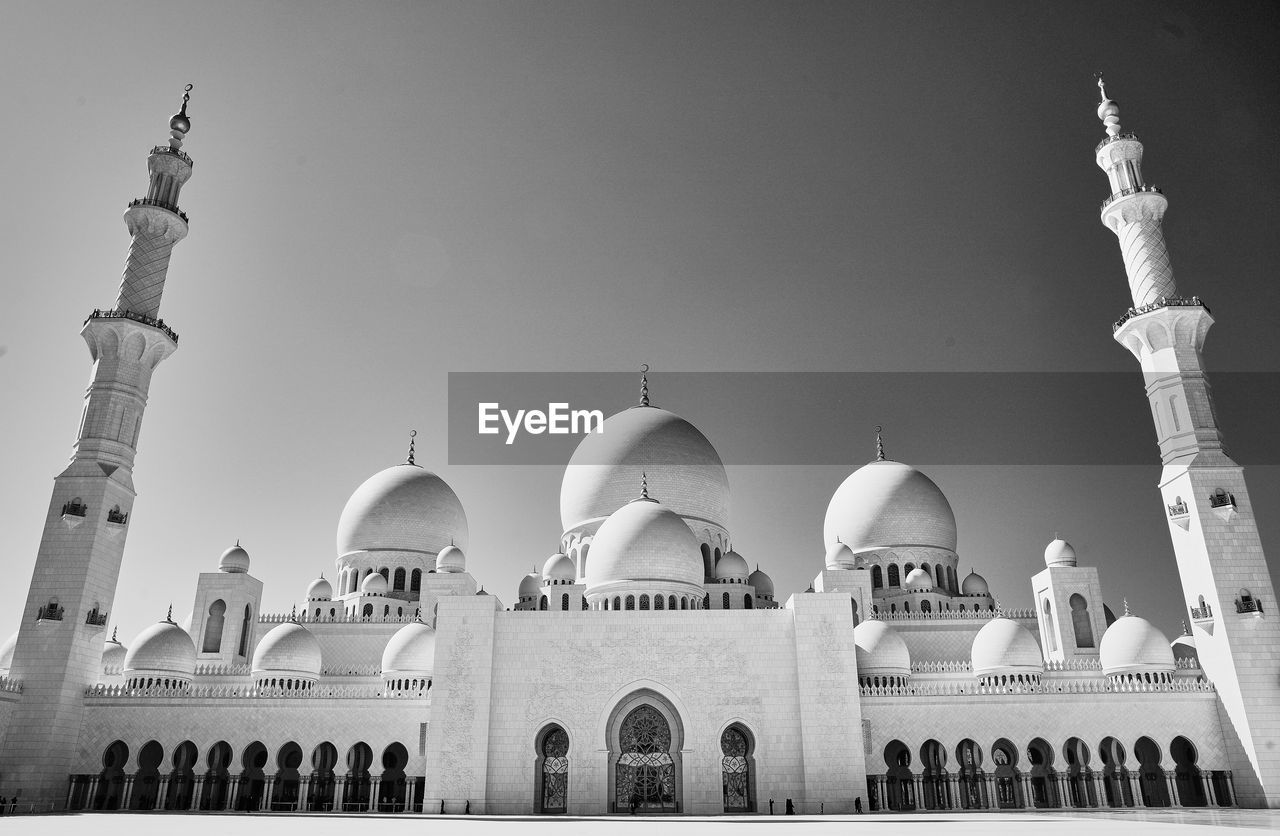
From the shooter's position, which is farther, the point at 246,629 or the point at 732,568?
the point at 246,629

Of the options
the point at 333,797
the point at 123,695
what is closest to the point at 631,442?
the point at 333,797

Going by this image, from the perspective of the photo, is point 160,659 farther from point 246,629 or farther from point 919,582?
point 919,582

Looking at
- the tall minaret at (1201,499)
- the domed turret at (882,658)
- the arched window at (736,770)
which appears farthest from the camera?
the domed turret at (882,658)

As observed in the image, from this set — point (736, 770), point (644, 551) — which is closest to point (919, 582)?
point (644, 551)

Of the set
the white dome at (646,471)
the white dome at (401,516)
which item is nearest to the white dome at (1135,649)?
the white dome at (646,471)

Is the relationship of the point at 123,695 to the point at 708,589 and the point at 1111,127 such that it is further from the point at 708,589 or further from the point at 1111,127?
the point at 1111,127

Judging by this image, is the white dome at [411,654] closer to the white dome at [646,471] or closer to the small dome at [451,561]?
the small dome at [451,561]
